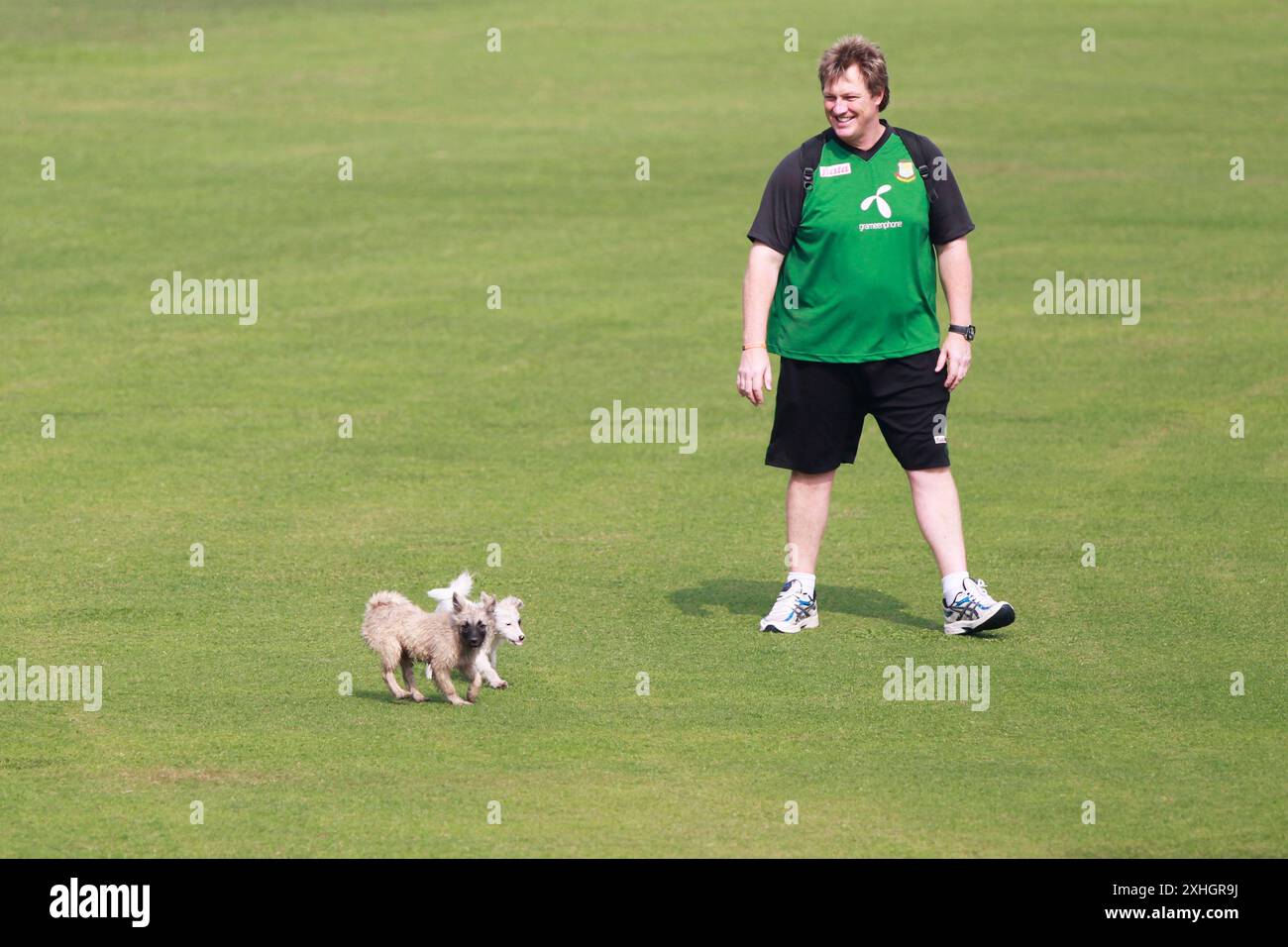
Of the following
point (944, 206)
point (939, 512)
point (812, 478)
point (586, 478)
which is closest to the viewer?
point (944, 206)

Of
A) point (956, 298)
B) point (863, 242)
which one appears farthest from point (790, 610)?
point (863, 242)

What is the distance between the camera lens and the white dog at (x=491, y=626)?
28.9 feet

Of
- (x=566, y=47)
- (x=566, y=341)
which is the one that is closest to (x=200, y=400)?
(x=566, y=341)

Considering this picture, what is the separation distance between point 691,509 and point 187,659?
4289 mm

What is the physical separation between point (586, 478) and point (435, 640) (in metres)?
5.04

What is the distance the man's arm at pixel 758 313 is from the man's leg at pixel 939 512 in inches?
38.1

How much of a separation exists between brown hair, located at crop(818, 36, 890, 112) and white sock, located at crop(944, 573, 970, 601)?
2.38 meters

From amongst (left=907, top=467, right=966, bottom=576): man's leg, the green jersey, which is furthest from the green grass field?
the green jersey

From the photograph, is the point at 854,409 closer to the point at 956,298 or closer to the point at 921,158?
the point at 956,298

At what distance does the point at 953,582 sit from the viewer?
386 inches

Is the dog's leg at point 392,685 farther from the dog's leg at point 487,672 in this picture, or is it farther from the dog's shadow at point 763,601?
the dog's shadow at point 763,601

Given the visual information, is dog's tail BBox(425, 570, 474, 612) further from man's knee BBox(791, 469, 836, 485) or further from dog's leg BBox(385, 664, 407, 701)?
man's knee BBox(791, 469, 836, 485)

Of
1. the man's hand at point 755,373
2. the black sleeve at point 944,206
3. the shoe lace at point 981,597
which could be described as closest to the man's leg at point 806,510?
the man's hand at point 755,373

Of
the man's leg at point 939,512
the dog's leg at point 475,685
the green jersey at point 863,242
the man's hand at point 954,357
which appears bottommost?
the dog's leg at point 475,685
